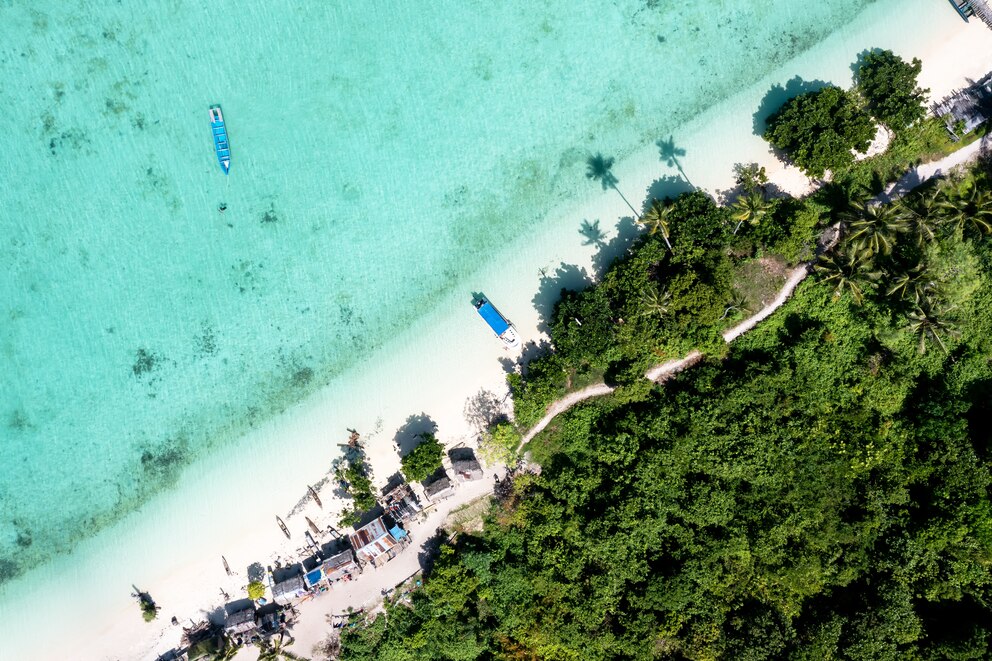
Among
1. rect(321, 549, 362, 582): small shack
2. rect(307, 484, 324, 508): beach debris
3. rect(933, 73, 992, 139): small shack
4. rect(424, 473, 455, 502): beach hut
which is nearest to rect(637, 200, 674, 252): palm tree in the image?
rect(933, 73, 992, 139): small shack

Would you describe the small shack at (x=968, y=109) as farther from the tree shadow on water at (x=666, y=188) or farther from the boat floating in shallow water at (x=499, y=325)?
the boat floating in shallow water at (x=499, y=325)

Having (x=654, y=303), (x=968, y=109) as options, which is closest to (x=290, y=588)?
(x=654, y=303)

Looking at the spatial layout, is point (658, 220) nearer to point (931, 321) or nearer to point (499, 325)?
point (499, 325)

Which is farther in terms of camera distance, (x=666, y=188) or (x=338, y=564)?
(x=666, y=188)

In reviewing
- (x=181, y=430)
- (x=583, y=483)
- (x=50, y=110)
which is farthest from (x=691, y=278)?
(x=50, y=110)

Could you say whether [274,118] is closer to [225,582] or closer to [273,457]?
[273,457]

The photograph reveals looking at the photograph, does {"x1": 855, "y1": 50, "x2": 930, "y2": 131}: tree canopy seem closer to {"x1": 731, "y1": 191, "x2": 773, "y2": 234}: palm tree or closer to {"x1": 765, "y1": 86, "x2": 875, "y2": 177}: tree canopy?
{"x1": 765, "y1": 86, "x2": 875, "y2": 177}: tree canopy
